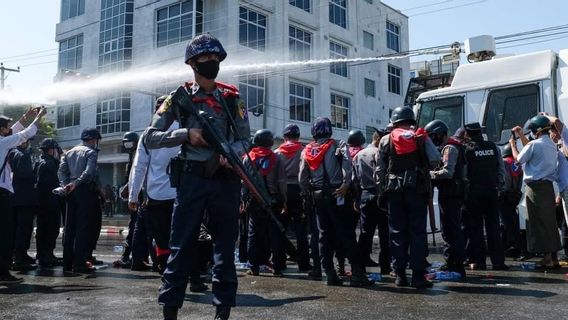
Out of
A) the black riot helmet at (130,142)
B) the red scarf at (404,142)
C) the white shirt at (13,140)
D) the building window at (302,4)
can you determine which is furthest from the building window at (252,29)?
the red scarf at (404,142)

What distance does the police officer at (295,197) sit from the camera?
7430 millimetres

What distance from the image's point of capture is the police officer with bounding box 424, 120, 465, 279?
6.47m

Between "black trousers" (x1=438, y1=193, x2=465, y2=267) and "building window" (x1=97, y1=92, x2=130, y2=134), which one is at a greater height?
"building window" (x1=97, y1=92, x2=130, y2=134)

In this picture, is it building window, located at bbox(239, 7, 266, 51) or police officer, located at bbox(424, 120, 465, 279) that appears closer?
police officer, located at bbox(424, 120, 465, 279)

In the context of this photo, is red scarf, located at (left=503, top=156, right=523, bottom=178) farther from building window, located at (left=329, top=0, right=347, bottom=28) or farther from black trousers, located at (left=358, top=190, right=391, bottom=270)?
building window, located at (left=329, top=0, right=347, bottom=28)

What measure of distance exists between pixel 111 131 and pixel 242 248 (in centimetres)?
2722

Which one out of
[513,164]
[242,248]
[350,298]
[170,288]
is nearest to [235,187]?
[170,288]

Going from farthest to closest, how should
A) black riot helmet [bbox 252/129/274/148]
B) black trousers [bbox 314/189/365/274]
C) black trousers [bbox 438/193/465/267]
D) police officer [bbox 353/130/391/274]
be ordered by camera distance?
1. black riot helmet [bbox 252/129/274/148]
2. police officer [bbox 353/130/391/274]
3. black trousers [bbox 438/193/465/267]
4. black trousers [bbox 314/189/365/274]

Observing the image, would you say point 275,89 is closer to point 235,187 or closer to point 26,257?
point 26,257

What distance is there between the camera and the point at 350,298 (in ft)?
16.0

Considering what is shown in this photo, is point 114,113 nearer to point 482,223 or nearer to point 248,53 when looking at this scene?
point 248,53

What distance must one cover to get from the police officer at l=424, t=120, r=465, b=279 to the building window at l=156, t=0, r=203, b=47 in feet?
83.3

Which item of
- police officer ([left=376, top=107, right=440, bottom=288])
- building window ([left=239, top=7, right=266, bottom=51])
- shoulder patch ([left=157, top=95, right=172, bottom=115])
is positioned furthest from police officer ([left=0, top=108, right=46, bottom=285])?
building window ([left=239, top=7, right=266, bottom=51])

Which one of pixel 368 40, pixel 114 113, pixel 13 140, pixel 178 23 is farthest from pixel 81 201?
pixel 368 40
